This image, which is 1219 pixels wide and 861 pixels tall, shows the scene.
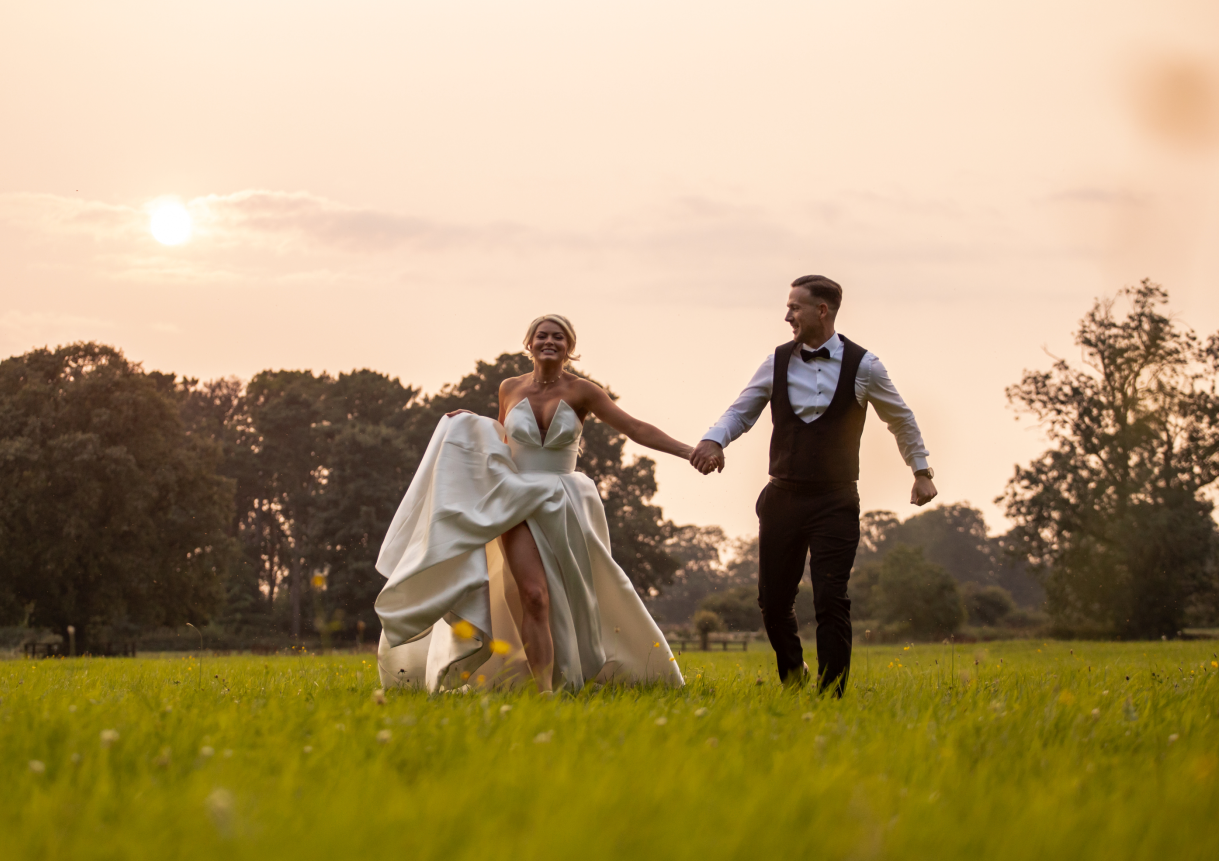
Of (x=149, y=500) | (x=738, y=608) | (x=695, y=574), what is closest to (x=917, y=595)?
(x=738, y=608)

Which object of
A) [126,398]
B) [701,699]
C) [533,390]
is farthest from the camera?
[126,398]

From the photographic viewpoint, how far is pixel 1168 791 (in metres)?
3.16

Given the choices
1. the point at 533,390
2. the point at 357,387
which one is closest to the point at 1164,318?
the point at 357,387

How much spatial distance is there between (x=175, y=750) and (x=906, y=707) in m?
3.35

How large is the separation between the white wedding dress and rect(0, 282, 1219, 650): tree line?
58.5 feet

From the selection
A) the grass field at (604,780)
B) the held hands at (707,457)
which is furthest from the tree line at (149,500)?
the grass field at (604,780)

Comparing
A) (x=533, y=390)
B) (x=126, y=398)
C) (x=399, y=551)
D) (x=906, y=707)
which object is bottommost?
(x=906, y=707)


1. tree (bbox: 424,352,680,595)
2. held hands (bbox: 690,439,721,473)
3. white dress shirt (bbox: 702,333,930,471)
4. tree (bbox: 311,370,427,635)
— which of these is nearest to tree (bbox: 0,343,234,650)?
tree (bbox: 311,370,427,635)

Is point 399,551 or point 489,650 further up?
point 399,551

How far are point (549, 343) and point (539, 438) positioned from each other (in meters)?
0.65

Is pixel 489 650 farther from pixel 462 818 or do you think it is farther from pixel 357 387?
pixel 357 387

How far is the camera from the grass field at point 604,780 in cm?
254

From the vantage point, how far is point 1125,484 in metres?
42.9

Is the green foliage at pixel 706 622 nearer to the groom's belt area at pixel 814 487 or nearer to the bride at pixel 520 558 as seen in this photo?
the bride at pixel 520 558
